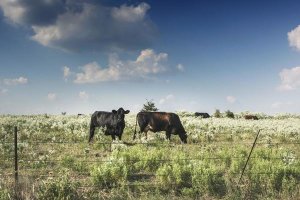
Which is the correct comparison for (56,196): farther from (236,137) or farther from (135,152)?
(236,137)

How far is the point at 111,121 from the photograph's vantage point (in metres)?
26.7

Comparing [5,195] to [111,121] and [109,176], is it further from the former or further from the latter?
[111,121]

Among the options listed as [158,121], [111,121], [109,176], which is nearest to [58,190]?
[109,176]

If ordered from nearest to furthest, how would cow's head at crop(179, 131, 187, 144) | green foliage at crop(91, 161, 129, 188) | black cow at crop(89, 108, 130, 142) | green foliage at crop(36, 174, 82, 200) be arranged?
green foliage at crop(36, 174, 82, 200) < green foliage at crop(91, 161, 129, 188) < black cow at crop(89, 108, 130, 142) < cow's head at crop(179, 131, 187, 144)

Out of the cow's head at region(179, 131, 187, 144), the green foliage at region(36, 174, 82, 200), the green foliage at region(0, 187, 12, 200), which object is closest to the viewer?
the green foliage at region(0, 187, 12, 200)

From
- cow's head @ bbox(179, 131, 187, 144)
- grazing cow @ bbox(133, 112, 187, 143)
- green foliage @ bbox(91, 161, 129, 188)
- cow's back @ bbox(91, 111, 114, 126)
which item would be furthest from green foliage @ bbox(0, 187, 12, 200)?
grazing cow @ bbox(133, 112, 187, 143)

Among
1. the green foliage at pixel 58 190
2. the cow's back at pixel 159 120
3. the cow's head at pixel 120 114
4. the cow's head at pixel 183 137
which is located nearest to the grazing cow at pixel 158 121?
the cow's back at pixel 159 120

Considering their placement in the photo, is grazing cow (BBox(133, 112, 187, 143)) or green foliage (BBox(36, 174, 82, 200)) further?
grazing cow (BBox(133, 112, 187, 143))

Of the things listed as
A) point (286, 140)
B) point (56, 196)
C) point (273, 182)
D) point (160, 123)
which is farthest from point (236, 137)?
point (56, 196)

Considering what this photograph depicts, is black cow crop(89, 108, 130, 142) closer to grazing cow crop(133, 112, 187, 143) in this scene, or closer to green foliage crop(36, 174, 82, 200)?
grazing cow crop(133, 112, 187, 143)

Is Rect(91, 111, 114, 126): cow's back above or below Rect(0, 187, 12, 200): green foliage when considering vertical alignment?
above

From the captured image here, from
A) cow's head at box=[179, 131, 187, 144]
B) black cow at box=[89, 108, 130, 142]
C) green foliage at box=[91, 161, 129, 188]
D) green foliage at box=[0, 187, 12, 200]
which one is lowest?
green foliage at box=[0, 187, 12, 200]

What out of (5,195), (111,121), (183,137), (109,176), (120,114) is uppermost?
(120,114)

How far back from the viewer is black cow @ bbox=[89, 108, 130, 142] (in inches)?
1028
